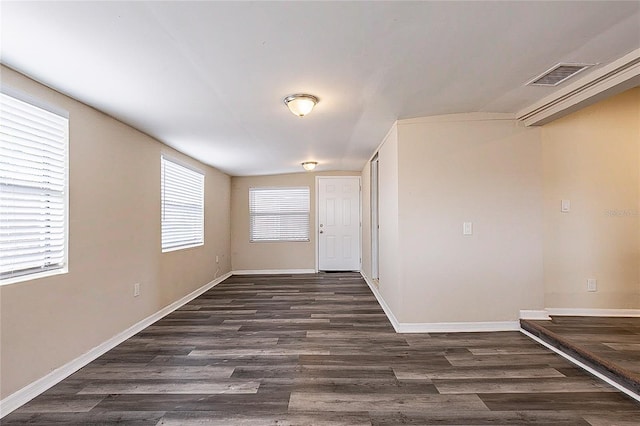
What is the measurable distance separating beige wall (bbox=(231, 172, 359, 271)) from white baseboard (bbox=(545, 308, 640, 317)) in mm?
4423

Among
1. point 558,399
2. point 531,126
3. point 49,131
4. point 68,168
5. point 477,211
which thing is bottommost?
point 558,399

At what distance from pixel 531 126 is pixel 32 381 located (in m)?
4.77

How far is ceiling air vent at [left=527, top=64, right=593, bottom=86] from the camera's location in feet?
7.55

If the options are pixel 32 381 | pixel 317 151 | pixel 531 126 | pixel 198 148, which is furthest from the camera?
pixel 317 151

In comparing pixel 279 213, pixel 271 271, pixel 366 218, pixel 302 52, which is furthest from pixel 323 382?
pixel 279 213

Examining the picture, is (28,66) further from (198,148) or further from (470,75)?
(470,75)

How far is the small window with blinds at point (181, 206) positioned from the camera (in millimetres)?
4203

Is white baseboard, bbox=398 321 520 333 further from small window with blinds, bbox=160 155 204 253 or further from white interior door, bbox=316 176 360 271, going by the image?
white interior door, bbox=316 176 360 271

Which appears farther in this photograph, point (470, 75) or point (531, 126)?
point (531, 126)

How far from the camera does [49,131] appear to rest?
243 centimetres

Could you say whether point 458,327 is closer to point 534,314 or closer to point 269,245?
point 534,314

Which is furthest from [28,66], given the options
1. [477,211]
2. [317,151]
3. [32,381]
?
[477,211]

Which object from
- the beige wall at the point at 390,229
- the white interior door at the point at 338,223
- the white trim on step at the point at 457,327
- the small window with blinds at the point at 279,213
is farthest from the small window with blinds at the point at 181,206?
the white trim on step at the point at 457,327

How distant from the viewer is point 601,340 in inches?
110
